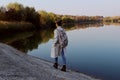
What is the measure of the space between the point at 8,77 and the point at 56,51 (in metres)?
3.72

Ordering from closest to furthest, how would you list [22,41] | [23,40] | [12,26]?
[22,41]
[23,40]
[12,26]

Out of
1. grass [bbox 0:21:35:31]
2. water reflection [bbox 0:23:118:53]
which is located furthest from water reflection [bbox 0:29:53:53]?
grass [bbox 0:21:35:31]

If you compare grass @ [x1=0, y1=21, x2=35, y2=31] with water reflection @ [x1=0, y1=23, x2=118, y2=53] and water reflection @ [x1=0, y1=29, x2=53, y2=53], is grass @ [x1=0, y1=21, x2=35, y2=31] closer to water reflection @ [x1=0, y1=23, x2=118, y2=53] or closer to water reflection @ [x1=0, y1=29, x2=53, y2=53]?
water reflection @ [x1=0, y1=23, x2=118, y2=53]

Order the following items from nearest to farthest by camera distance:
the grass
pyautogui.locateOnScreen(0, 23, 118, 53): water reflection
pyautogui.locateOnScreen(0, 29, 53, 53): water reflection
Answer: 1. pyautogui.locateOnScreen(0, 29, 53, 53): water reflection
2. pyautogui.locateOnScreen(0, 23, 118, 53): water reflection
3. the grass

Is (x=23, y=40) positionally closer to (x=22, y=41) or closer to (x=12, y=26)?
(x=22, y=41)

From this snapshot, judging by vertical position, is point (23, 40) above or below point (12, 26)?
below

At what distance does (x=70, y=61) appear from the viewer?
87.7 feet

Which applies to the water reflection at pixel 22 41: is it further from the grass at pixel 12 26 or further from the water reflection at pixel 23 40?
the grass at pixel 12 26

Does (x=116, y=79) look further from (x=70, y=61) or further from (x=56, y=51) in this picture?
(x=70, y=61)

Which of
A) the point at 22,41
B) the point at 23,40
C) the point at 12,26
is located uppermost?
the point at 12,26

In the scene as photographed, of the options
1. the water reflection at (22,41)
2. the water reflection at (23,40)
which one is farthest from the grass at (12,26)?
the water reflection at (22,41)

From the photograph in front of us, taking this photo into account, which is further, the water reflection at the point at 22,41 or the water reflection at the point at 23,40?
the water reflection at the point at 23,40

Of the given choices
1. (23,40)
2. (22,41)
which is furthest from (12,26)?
(22,41)

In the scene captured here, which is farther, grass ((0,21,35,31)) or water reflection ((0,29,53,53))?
grass ((0,21,35,31))
